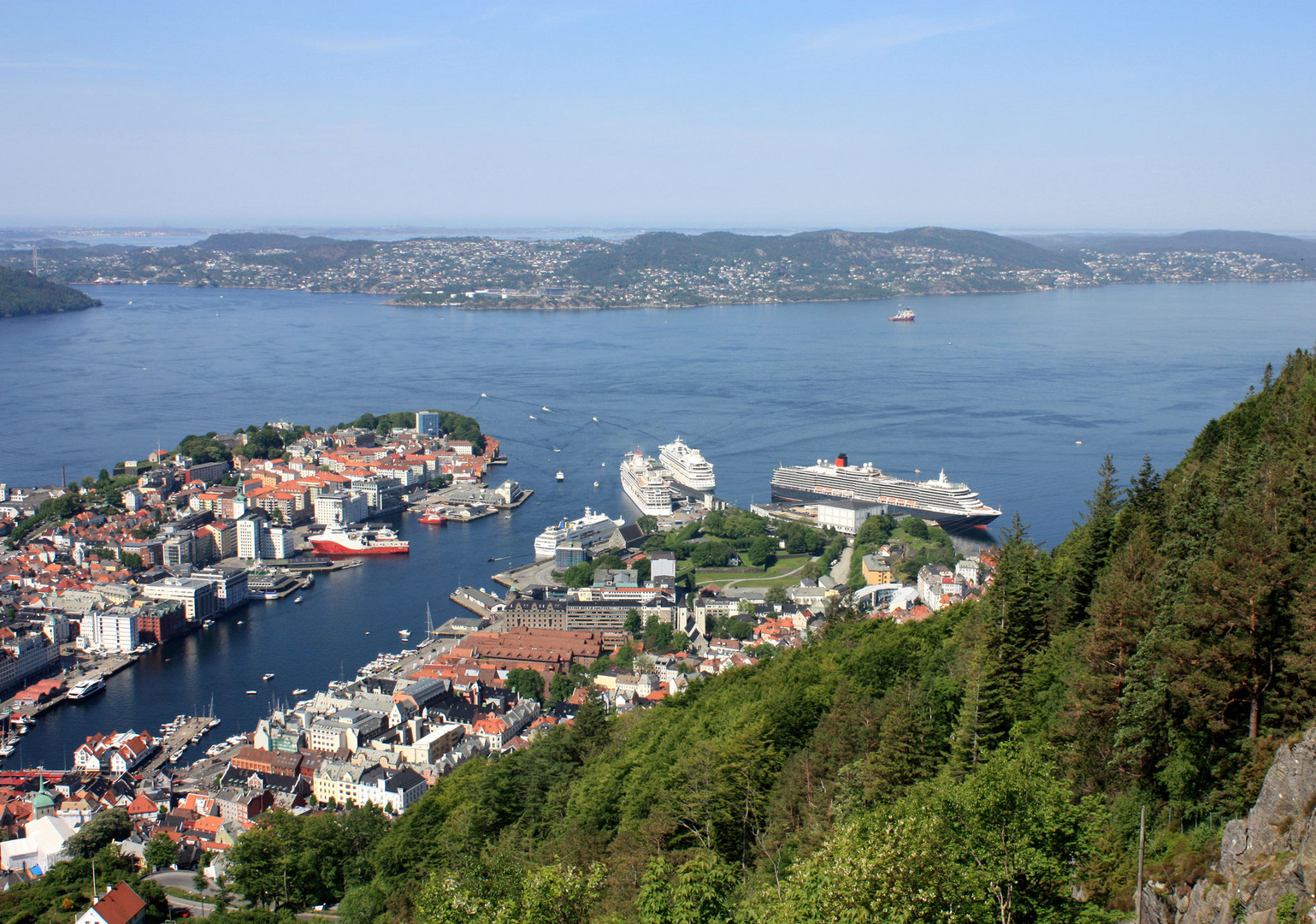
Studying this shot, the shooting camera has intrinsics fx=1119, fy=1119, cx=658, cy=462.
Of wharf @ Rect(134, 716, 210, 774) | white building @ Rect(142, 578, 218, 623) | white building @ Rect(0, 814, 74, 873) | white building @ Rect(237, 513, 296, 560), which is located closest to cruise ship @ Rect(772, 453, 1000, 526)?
white building @ Rect(237, 513, 296, 560)

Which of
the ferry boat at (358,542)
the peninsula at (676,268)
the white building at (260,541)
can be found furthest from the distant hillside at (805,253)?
the white building at (260,541)

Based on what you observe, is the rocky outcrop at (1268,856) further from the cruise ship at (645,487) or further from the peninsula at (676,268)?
the peninsula at (676,268)

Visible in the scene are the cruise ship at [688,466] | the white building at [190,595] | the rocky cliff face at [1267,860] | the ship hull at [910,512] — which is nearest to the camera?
the rocky cliff face at [1267,860]

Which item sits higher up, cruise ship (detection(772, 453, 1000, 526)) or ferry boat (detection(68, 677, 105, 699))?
cruise ship (detection(772, 453, 1000, 526))

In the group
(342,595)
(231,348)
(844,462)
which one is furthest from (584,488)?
(231,348)

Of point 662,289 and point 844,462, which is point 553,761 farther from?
point 662,289

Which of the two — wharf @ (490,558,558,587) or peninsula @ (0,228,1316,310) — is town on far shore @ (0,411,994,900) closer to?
wharf @ (490,558,558,587)

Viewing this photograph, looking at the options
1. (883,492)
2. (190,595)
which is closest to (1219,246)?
(883,492)
